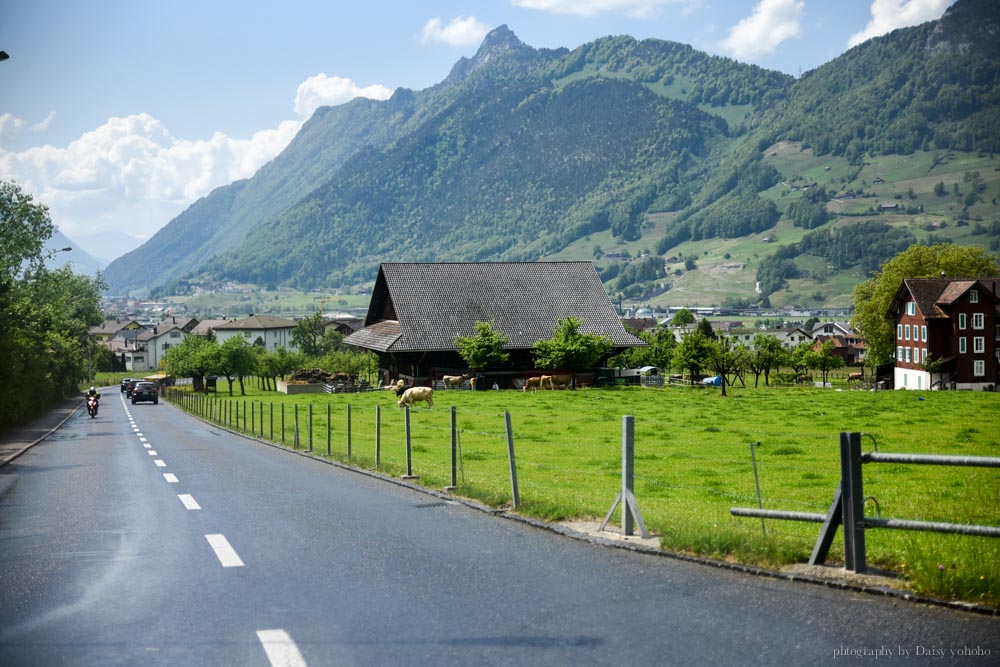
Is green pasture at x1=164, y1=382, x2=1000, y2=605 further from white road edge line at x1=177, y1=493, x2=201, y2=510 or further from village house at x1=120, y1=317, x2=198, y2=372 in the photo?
village house at x1=120, y1=317, x2=198, y2=372

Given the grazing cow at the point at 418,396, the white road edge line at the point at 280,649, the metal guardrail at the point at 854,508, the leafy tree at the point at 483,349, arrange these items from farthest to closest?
the leafy tree at the point at 483,349, the grazing cow at the point at 418,396, the metal guardrail at the point at 854,508, the white road edge line at the point at 280,649

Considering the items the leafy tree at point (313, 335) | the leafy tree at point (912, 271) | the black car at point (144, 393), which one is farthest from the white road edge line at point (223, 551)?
the leafy tree at point (313, 335)

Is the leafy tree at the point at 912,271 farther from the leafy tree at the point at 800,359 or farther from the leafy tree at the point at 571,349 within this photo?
the leafy tree at the point at 571,349

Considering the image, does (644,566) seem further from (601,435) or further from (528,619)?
(601,435)

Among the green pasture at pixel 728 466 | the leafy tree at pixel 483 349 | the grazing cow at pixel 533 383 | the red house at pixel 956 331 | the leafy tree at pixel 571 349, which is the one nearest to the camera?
the green pasture at pixel 728 466

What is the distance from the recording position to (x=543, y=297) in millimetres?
85875

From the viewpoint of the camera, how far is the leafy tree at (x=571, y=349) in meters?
71.6

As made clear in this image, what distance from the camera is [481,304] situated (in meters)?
83.6

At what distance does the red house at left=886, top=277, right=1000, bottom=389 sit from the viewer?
8062cm

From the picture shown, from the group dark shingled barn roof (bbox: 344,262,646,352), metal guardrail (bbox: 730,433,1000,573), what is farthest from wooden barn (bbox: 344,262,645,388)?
metal guardrail (bbox: 730,433,1000,573)

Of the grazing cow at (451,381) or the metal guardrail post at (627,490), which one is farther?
the grazing cow at (451,381)

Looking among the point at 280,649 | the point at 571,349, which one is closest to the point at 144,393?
the point at 571,349

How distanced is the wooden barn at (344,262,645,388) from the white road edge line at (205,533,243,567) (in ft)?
205

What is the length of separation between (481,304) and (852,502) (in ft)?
248
